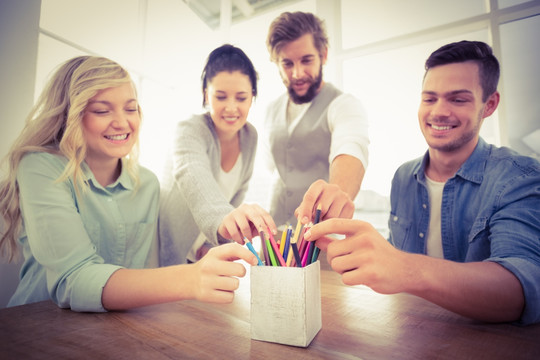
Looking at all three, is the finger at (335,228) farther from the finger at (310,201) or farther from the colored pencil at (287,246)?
the finger at (310,201)

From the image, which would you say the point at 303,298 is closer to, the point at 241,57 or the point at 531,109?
the point at 241,57

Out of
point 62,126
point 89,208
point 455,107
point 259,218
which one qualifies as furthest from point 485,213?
point 62,126

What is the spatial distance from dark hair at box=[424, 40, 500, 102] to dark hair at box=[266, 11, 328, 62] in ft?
1.44

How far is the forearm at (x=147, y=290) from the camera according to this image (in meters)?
0.50

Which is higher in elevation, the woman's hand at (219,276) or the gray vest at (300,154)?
the gray vest at (300,154)

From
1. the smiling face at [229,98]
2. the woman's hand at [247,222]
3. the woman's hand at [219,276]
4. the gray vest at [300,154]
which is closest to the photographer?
the woman's hand at [219,276]

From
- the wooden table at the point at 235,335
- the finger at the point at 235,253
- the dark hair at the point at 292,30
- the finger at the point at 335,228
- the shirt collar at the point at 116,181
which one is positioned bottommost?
the wooden table at the point at 235,335

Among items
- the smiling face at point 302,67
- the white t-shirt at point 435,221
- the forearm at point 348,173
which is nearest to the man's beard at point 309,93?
the smiling face at point 302,67

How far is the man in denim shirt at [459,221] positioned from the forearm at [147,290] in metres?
0.23

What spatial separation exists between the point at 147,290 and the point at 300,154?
0.78 meters

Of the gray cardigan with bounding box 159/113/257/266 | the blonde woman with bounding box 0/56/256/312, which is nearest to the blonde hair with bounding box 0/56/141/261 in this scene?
the blonde woman with bounding box 0/56/256/312

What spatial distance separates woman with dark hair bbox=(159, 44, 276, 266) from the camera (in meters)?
0.91

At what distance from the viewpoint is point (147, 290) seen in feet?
1.66

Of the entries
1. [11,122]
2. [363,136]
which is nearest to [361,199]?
[363,136]
